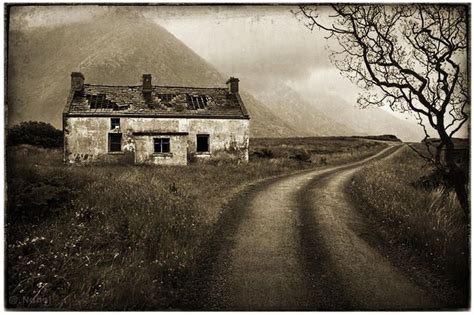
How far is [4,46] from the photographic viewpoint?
3.98 m

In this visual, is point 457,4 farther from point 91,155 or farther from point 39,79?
point 91,155

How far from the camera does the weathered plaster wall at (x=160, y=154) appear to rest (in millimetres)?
19028

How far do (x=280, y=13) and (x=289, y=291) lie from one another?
13.2 ft

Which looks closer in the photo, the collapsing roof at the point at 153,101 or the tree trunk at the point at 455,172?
the tree trunk at the point at 455,172

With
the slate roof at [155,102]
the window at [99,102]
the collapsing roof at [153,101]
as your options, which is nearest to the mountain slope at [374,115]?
the collapsing roof at [153,101]

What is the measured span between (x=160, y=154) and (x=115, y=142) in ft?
9.92

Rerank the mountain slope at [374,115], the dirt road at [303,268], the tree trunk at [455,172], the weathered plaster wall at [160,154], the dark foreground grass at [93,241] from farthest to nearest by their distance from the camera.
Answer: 1. the weathered plaster wall at [160,154]
2. the mountain slope at [374,115]
3. the tree trunk at [455,172]
4. the dirt road at [303,268]
5. the dark foreground grass at [93,241]

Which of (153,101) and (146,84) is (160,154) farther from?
(146,84)

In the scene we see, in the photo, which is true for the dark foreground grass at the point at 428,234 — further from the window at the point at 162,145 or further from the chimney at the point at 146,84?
the chimney at the point at 146,84

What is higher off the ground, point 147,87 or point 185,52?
point 147,87

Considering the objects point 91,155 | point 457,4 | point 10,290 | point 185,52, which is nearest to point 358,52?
point 457,4

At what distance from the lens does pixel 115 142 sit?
1917 cm

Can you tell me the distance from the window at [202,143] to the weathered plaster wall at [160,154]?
4.31ft

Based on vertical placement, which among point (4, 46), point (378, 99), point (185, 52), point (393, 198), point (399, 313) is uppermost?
point (185, 52)
